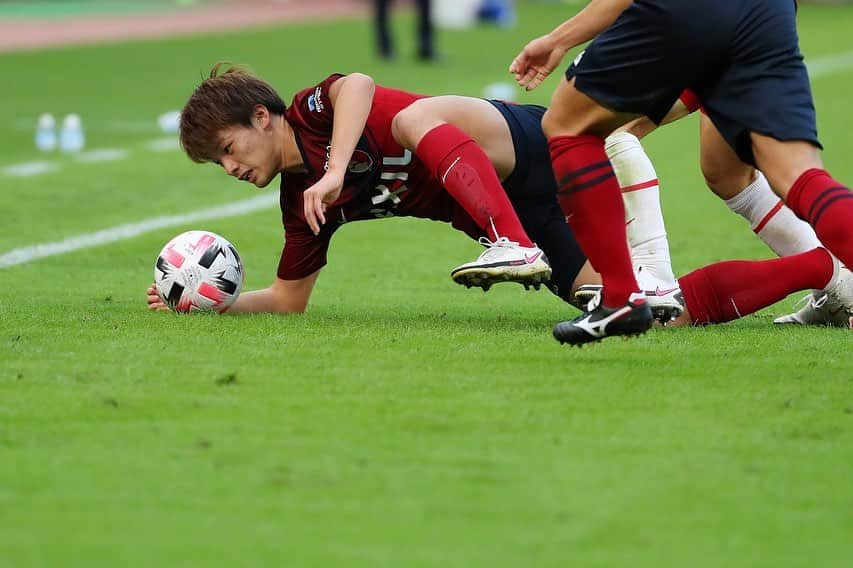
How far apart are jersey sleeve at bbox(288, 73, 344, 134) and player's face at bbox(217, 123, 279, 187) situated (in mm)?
128

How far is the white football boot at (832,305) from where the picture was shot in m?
5.43

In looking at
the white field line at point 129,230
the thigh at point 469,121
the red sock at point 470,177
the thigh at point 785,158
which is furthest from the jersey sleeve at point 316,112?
the white field line at point 129,230

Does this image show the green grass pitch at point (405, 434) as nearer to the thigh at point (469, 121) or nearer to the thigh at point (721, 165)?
the thigh at point (721, 165)

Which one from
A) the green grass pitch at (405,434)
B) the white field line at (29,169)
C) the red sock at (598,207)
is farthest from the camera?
the white field line at (29,169)

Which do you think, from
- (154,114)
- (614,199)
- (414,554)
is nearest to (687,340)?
→ (614,199)

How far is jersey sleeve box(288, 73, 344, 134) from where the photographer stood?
18.4ft

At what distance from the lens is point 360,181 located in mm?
5660

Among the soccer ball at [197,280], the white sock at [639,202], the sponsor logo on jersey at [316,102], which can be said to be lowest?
the soccer ball at [197,280]

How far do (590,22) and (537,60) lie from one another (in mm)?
230

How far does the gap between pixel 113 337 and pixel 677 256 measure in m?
3.53

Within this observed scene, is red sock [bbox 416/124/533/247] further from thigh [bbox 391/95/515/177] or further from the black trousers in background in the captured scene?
the black trousers in background

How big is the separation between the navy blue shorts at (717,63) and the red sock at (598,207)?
21 centimetres

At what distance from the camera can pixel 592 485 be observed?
3377 millimetres

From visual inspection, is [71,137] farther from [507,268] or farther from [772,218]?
[507,268]
